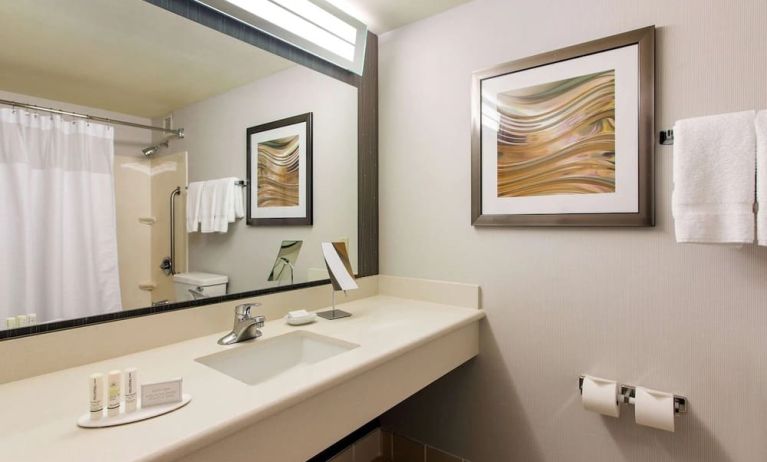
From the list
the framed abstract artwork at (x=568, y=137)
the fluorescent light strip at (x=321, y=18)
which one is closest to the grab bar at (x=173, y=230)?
the fluorescent light strip at (x=321, y=18)

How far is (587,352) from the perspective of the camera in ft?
4.51

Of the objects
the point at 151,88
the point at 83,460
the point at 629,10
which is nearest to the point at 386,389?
the point at 83,460

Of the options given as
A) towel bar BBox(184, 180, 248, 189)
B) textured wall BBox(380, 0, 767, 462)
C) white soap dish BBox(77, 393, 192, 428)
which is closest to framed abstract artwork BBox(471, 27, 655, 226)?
textured wall BBox(380, 0, 767, 462)

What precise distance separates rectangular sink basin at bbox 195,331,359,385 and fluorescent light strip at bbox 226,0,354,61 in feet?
3.81

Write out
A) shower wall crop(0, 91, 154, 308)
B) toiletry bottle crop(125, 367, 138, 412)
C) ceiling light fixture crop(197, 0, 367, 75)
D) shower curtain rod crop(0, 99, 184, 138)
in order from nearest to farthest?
toiletry bottle crop(125, 367, 138, 412) → shower curtain rod crop(0, 99, 184, 138) → shower wall crop(0, 91, 154, 308) → ceiling light fixture crop(197, 0, 367, 75)

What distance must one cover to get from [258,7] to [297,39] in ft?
0.59

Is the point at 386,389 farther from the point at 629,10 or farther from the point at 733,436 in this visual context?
the point at 629,10

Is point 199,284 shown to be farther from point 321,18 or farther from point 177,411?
point 321,18

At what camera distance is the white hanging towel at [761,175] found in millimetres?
972

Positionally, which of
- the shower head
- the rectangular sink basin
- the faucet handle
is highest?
the shower head

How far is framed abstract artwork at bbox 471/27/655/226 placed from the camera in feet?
4.10

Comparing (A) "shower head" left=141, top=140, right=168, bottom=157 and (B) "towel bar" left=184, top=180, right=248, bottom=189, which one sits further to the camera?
(B) "towel bar" left=184, top=180, right=248, bottom=189

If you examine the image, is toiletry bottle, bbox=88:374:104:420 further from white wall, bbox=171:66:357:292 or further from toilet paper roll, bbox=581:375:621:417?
toilet paper roll, bbox=581:375:621:417

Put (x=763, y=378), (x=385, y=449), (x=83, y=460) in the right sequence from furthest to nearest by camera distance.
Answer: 1. (x=385, y=449)
2. (x=763, y=378)
3. (x=83, y=460)
